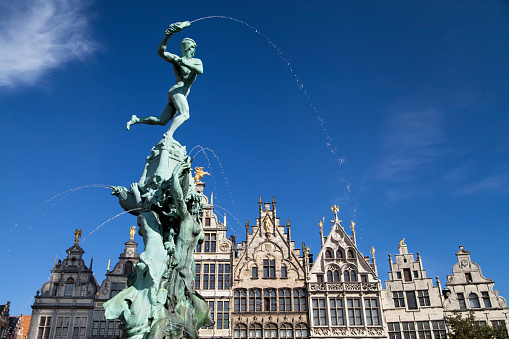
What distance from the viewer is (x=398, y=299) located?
3347cm

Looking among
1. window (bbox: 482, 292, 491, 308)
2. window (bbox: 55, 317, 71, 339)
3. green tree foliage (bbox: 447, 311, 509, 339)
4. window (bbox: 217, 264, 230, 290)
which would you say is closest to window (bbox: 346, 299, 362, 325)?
green tree foliage (bbox: 447, 311, 509, 339)

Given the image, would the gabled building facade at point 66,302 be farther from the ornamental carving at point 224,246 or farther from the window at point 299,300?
the window at point 299,300

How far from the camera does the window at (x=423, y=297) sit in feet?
109

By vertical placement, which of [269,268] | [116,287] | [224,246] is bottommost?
[116,287]

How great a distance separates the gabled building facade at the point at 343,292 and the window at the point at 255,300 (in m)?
3.68

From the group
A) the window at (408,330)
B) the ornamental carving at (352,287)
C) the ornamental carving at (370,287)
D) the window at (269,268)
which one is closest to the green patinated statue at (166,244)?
the window at (269,268)

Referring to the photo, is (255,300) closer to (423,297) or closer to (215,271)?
(215,271)

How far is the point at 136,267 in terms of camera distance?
11.6 meters

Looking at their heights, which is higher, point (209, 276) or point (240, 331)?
point (209, 276)

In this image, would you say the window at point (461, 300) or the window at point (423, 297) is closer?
the window at point (461, 300)

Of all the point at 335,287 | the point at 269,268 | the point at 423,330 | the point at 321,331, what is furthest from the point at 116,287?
the point at 423,330

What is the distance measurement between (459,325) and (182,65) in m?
24.4

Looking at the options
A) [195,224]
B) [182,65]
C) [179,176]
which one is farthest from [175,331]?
Answer: [182,65]

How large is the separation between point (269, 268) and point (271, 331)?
466 centimetres
